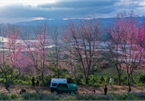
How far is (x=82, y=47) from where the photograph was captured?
26750 millimetres

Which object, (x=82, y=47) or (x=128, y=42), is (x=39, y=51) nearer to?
(x=82, y=47)

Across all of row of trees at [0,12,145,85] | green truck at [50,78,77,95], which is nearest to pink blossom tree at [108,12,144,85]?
row of trees at [0,12,145,85]

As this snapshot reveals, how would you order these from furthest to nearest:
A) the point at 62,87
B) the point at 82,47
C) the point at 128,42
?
1. the point at 82,47
2. the point at 128,42
3. the point at 62,87

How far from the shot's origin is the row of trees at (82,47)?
25.1 metres

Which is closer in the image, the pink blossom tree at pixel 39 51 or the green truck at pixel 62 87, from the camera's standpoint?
the green truck at pixel 62 87

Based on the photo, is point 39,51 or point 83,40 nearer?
point 39,51

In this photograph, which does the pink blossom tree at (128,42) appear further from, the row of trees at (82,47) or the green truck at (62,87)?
the green truck at (62,87)

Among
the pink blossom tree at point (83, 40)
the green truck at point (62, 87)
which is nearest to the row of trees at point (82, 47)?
the pink blossom tree at point (83, 40)

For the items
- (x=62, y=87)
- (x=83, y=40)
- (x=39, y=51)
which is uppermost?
(x=83, y=40)

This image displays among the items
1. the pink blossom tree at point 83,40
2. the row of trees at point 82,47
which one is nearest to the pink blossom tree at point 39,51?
the row of trees at point 82,47

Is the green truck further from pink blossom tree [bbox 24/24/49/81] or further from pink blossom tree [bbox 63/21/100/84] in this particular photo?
pink blossom tree [bbox 24/24/49/81]

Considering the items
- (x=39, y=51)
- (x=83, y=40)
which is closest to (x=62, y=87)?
(x=39, y=51)

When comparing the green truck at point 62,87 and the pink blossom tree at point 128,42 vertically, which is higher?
the pink blossom tree at point 128,42

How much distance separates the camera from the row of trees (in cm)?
2508
